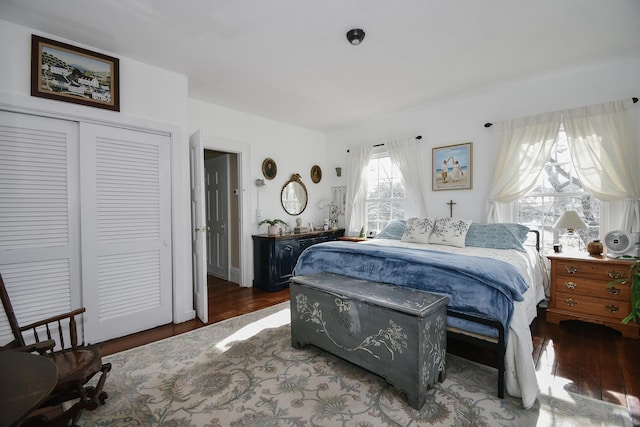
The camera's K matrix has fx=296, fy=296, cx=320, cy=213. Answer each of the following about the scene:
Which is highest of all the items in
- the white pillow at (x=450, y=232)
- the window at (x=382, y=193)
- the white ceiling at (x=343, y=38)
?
the white ceiling at (x=343, y=38)

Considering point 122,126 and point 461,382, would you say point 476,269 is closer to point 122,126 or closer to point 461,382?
point 461,382

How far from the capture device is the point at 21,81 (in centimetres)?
235

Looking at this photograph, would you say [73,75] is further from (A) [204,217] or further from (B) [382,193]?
(B) [382,193]

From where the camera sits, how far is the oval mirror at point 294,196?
5082 millimetres

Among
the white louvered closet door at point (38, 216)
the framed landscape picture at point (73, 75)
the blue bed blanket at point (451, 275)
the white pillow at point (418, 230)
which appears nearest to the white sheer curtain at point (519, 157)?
the white pillow at point (418, 230)

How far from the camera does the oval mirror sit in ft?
16.7

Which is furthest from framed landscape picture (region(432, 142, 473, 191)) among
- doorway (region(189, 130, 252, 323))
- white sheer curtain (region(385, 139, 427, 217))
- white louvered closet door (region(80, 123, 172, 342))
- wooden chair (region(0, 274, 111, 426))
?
wooden chair (region(0, 274, 111, 426))

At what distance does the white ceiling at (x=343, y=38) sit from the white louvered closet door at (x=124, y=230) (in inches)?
34.1

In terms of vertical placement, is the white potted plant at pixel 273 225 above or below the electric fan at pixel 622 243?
above

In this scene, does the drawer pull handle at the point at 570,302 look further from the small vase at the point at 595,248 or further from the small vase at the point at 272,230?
the small vase at the point at 272,230

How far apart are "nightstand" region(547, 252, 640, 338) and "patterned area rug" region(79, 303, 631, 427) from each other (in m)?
1.36

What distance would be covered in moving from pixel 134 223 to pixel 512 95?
4557 mm

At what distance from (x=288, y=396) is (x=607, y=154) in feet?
12.5

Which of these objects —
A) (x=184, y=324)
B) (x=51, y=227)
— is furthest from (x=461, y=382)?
(x=51, y=227)
